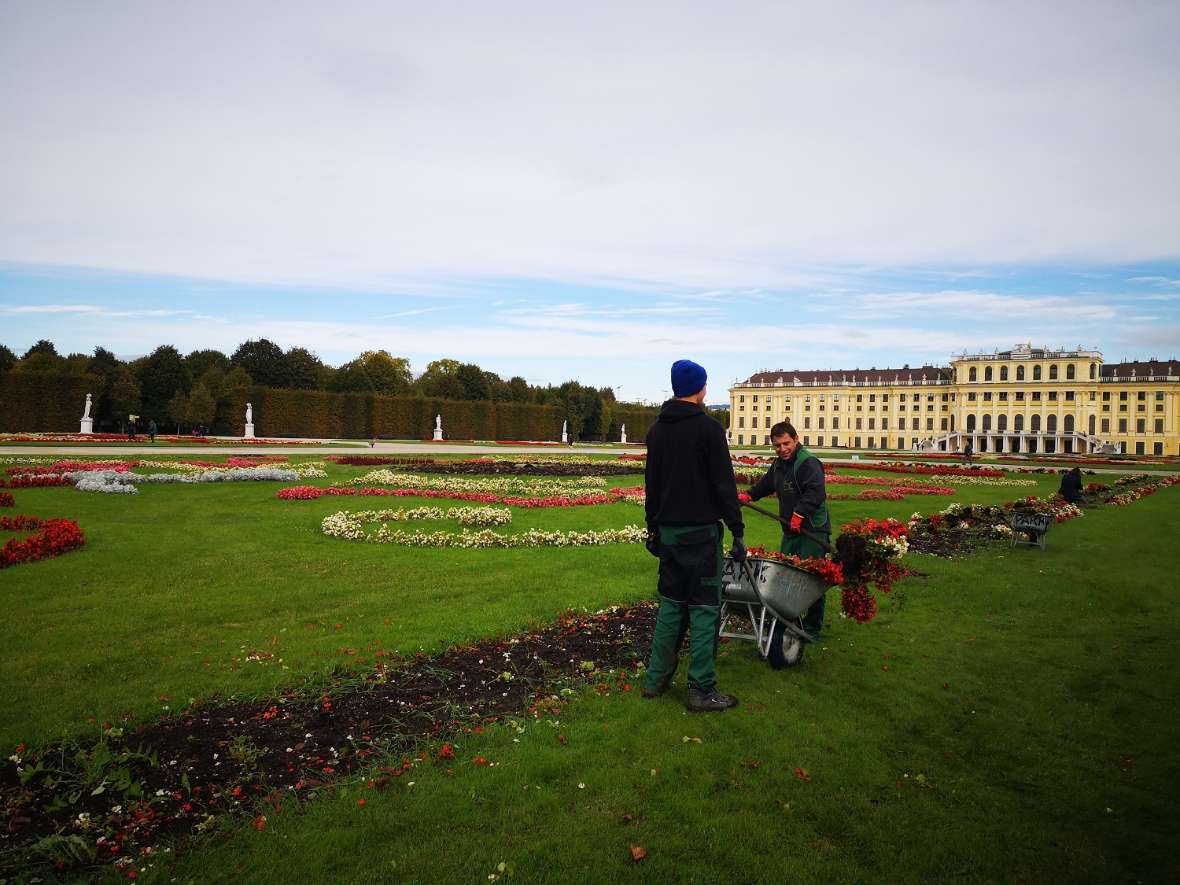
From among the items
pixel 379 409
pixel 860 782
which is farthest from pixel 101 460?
pixel 379 409

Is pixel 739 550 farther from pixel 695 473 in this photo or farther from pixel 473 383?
pixel 473 383

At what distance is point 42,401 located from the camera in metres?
44.2

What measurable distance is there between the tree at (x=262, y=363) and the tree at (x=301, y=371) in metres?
0.47

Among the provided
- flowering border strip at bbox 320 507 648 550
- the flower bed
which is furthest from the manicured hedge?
flowering border strip at bbox 320 507 648 550

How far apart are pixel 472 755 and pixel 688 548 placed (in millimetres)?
2086

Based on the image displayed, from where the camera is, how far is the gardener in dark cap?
6.62m

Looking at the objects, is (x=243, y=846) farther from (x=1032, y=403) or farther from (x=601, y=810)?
(x=1032, y=403)

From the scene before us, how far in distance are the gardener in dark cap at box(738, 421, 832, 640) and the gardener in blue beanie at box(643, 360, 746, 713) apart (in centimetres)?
127

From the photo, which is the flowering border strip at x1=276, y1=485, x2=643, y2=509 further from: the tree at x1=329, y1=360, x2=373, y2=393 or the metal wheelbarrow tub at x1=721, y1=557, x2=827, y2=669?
the tree at x1=329, y1=360, x2=373, y2=393

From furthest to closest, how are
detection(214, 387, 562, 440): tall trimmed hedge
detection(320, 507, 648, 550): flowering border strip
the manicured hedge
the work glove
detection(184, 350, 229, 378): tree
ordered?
1. detection(184, 350, 229, 378): tree
2. detection(214, 387, 562, 440): tall trimmed hedge
3. the manicured hedge
4. detection(320, 507, 648, 550): flowering border strip
5. the work glove

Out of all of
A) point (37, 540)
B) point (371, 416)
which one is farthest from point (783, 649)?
point (371, 416)

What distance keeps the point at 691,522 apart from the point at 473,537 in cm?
707

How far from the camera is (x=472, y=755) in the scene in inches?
179

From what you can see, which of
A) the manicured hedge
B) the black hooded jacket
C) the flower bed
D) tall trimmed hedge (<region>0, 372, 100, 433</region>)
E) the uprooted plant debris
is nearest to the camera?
the uprooted plant debris
